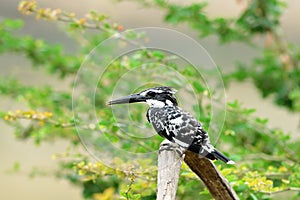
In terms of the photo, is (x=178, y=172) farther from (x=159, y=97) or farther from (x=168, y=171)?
(x=159, y=97)

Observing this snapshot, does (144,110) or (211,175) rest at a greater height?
(144,110)

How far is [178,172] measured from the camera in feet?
3.98

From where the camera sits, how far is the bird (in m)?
1.21

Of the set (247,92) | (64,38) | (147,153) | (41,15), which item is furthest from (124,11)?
(147,153)

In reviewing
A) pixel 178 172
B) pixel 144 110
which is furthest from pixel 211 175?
pixel 144 110

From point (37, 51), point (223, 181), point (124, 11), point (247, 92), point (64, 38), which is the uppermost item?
point (124, 11)

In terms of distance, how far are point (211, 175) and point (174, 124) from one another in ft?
0.43

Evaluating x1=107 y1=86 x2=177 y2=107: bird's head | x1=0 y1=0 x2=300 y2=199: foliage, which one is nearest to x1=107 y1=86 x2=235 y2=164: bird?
x1=107 y1=86 x2=177 y2=107: bird's head

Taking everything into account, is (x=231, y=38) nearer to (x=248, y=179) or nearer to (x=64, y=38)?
(x=248, y=179)

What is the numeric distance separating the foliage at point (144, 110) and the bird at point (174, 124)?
4.1 inches

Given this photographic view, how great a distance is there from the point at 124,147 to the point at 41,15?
0.56 m

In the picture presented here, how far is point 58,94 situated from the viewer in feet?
8.19

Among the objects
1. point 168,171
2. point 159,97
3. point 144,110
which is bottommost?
point 168,171

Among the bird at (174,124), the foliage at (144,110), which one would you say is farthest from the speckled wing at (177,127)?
the foliage at (144,110)
